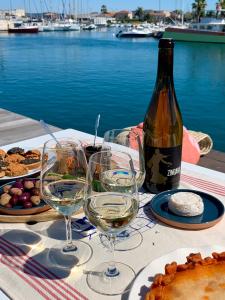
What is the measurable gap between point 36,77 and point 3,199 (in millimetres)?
16063

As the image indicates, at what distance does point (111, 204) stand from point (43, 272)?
0.83 ft

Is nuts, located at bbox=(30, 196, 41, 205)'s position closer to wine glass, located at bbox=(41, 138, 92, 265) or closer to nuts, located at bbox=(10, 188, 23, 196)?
nuts, located at bbox=(10, 188, 23, 196)

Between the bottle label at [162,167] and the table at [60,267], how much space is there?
0.73ft

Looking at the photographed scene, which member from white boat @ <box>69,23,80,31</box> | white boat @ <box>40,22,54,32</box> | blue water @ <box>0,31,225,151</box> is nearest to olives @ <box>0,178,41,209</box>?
blue water @ <box>0,31,225,151</box>

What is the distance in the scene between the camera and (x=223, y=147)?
27.3 ft

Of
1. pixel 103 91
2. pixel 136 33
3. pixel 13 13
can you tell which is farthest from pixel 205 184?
pixel 13 13

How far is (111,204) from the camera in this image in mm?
814

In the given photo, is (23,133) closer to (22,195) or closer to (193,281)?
(22,195)

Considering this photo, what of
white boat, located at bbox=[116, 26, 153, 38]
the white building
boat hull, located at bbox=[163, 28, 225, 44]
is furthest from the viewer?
the white building

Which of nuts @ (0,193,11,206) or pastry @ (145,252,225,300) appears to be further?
nuts @ (0,193,11,206)

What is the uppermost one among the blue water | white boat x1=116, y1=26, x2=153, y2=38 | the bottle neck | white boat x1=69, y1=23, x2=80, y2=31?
white boat x1=69, y1=23, x2=80, y2=31

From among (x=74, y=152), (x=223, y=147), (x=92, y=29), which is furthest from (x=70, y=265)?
(x=92, y=29)

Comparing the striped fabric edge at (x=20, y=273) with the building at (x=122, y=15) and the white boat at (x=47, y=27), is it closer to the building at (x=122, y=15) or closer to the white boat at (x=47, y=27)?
the white boat at (x=47, y=27)

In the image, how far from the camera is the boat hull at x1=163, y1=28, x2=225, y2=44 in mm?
34031
